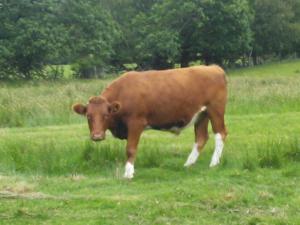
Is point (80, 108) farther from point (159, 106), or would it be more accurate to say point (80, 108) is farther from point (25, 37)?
point (25, 37)

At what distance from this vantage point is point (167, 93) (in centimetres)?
1280

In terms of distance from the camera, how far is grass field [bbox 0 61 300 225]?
902cm

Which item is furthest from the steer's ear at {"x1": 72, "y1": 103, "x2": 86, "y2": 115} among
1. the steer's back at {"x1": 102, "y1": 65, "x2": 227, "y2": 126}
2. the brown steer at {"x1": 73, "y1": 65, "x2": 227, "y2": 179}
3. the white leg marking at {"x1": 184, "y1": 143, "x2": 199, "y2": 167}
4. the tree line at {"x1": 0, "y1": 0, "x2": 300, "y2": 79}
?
the tree line at {"x1": 0, "y1": 0, "x2": 300, "y2": 79}

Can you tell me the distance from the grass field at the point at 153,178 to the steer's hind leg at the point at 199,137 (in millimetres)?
229

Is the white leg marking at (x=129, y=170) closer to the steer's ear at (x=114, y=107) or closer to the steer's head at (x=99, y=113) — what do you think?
the steer's head at (x=99, y=113)

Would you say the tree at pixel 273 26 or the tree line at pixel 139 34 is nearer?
the tree line at pixel 139 34

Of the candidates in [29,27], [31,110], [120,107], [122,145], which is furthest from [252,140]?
[29,27]

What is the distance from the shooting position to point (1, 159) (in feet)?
44.7

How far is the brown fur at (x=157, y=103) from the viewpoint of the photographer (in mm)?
12180

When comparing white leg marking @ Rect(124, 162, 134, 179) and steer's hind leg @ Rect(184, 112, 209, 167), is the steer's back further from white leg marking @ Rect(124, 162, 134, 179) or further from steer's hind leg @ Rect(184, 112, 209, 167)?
white leg marking @ Rect(124, 162, 134, 179)

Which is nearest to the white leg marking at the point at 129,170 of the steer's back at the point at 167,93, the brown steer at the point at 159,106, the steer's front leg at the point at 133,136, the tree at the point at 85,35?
the brown steer at the point at 159,106

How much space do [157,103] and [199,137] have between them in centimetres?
128

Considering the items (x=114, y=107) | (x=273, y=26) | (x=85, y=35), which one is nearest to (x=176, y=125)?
(x=114, y=107)

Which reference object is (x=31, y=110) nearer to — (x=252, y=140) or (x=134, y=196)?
(x=252, y=140)
